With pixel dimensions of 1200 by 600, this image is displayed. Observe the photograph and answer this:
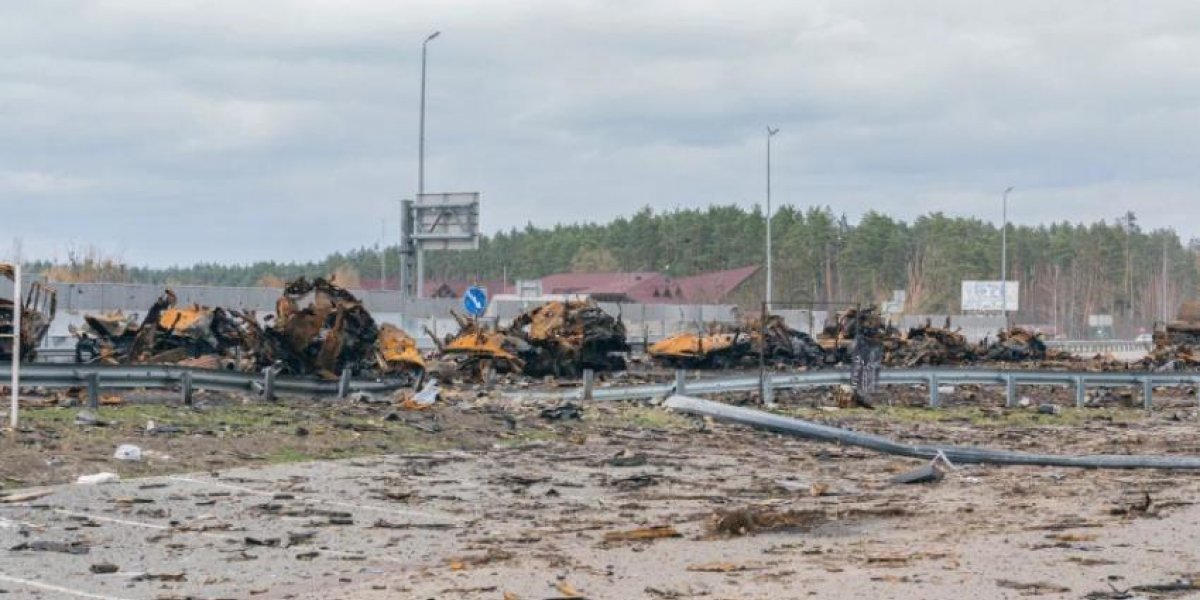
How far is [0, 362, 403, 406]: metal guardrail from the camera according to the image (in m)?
22.2

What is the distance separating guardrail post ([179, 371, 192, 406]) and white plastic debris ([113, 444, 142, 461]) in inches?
238

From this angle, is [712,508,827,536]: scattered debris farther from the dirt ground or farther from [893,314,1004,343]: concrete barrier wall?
[893,314,1004,343]: concrete barrier wall

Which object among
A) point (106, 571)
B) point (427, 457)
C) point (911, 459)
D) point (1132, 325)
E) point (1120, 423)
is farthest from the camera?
point (1132, 325)

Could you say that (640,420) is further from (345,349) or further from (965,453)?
(345,349)

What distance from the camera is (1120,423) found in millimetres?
29156

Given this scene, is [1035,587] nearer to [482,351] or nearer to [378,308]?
[482,351]

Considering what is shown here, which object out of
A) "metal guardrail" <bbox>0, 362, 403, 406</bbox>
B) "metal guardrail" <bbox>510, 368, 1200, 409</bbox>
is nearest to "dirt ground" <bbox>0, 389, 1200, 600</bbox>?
"metal guardrail" <bbox>0, 362, 403, 406</bbox>

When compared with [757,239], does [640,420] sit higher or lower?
lower

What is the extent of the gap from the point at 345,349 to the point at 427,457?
468 inches

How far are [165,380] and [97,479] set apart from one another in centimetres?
870

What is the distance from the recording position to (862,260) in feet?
480

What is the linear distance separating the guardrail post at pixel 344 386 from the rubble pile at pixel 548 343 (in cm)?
740

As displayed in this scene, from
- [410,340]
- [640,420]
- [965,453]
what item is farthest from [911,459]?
[410,340]

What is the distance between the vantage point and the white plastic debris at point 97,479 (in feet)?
48.3
